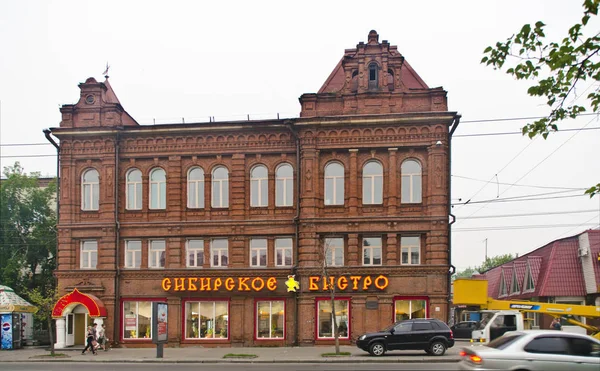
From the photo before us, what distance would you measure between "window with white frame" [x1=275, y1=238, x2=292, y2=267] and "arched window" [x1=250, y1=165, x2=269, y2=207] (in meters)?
2.20

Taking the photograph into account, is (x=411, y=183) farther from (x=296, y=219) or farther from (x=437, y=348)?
(x=437, y=348)

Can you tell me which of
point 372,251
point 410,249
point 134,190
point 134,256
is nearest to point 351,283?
point 372,251

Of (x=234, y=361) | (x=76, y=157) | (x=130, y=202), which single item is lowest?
(x=234, y=361)

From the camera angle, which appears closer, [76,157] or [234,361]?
[234,361]

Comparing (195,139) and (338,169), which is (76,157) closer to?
(195,139)

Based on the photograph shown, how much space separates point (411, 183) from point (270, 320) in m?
10.3

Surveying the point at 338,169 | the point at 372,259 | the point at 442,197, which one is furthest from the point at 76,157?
the point at 442,197

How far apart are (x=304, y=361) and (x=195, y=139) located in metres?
14.2

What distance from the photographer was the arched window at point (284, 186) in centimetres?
3550

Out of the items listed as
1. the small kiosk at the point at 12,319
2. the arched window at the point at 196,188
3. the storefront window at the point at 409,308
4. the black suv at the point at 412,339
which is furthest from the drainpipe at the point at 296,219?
the small kiosk at the point at 12,319

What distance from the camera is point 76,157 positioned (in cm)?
3703

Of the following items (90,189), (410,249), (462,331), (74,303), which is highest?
(90,189)

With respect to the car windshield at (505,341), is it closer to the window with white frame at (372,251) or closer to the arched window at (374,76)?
the window with white frame at (372,251)

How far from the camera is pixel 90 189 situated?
37188 millimetres
